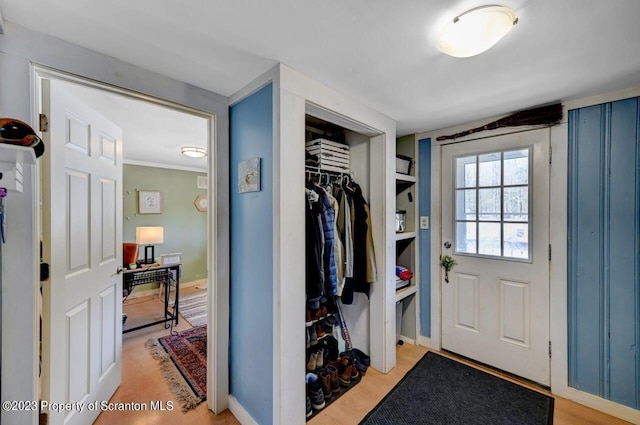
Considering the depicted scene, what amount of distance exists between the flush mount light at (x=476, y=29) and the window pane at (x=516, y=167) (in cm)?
134

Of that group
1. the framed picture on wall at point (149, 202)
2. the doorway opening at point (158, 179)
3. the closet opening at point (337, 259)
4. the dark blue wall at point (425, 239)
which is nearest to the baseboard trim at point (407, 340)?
the dark blue wall at point (425, 239)

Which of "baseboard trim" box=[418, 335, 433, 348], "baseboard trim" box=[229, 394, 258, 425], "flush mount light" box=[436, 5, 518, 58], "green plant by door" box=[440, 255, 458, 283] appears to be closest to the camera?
"flush mount light" box=[436, 5, 518, 58]

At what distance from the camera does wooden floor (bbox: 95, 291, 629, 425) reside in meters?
1.63

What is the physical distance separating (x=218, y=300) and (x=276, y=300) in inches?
23.2

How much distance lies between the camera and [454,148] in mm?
2389

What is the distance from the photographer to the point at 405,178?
2496 millimetres

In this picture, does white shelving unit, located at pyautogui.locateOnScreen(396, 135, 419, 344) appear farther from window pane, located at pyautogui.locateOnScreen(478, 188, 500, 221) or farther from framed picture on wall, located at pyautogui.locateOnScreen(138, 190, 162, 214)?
framed picture on wall, located at pyautogui.locateOnScreen(138, 190, 162, 214)


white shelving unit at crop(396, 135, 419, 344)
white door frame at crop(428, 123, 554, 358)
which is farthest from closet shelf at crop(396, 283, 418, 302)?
white door frame at crop(428, 123, 554, 358)

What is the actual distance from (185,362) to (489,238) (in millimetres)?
2940

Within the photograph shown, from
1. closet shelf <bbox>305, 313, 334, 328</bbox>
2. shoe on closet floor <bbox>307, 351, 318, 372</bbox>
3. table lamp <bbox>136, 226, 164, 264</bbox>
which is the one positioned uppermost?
table lamp <bbox>136, 226, 164, 264</bbox>

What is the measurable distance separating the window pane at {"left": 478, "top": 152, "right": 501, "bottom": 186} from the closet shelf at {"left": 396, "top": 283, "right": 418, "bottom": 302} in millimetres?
1185

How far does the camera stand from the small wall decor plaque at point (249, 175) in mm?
1523

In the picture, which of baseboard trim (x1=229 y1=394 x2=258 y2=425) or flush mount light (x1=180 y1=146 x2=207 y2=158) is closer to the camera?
baseboard trim (x1=229 y1=394 x2=258 y2=425)

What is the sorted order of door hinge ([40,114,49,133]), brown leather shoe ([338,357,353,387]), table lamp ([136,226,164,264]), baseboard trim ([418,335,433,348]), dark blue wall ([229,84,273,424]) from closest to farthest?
door hinge ([40,114,49,133]), dark blue wall ([229,84,273,424]), brown leather shoe ([338,357,353,387]), baseboard trim ([418,335,433,348]), table lamp ([136,226,164,264])
